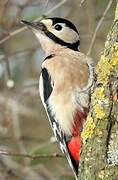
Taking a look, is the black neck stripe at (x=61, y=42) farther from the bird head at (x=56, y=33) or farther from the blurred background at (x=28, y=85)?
the blurred background at (x=28, y=85)

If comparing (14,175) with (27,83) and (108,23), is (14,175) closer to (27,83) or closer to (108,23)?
(27,83)

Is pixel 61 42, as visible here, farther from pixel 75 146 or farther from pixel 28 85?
pixel 28 85

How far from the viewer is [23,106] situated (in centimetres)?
582

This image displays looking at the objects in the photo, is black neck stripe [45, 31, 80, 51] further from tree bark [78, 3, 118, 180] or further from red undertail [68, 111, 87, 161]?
tree bark [78, 3, 118, 180]

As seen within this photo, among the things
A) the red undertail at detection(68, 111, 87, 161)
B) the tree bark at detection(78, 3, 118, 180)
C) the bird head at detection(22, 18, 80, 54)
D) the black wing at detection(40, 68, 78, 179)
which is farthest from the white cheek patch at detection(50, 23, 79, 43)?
the tree bark at detection(78, 3, 118, 180)

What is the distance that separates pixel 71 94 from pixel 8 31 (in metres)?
1.49

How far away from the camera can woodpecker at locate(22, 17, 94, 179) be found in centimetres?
337

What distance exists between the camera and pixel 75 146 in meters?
3.50

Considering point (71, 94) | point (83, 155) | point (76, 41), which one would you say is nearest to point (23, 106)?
point (76, 41)

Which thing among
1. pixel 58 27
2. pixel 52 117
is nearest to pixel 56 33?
pixel 58 27

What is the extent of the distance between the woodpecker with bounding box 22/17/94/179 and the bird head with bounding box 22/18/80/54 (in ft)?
0.18

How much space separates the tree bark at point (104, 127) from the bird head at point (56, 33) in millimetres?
1323

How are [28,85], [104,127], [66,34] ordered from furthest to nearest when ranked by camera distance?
[28,85]
[66,34]
[104,127]

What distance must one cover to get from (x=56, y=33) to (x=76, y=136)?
80 centimetres
